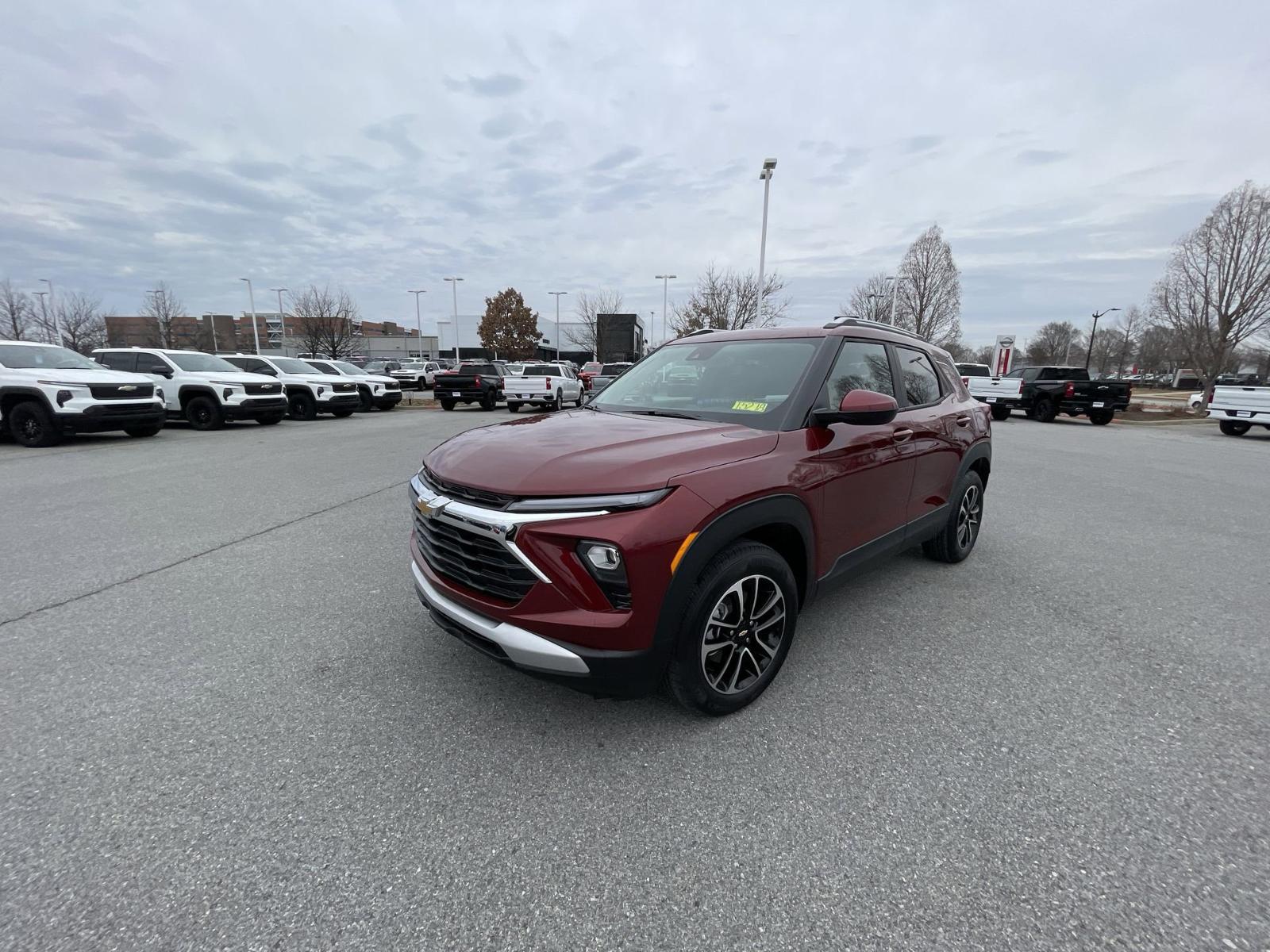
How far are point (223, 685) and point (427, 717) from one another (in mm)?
1113

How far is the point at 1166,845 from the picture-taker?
1.90m

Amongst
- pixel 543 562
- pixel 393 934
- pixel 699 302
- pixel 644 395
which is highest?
pixel 699 302

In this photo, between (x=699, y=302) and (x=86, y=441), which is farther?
(x=699, y=302)

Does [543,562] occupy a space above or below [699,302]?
below

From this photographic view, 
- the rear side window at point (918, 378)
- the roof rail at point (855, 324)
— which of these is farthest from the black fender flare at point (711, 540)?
the rear side window at point (918, 378)

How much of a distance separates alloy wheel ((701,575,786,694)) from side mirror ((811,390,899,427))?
2.78 ft

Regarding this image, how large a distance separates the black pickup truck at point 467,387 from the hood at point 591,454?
1982 centimetres

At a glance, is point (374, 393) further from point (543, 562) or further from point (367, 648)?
point (543, 562)

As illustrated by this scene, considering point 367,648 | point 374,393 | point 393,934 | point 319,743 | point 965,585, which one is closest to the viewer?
point 393,934

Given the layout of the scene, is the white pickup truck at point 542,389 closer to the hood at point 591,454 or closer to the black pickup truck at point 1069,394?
the black pickup truck at point 1069,394

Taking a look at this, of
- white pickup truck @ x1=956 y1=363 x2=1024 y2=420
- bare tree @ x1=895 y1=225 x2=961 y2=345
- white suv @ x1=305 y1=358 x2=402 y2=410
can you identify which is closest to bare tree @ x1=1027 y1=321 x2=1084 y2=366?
bare tree @ x1=895 y1=225 x2=961 y2=345

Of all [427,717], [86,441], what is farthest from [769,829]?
[86,441]

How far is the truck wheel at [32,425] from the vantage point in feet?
33.4

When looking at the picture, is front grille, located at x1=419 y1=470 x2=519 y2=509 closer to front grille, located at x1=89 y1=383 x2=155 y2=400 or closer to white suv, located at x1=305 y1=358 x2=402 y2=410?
front grille, located at x1=89 y1=383 x2=155 y2=400
